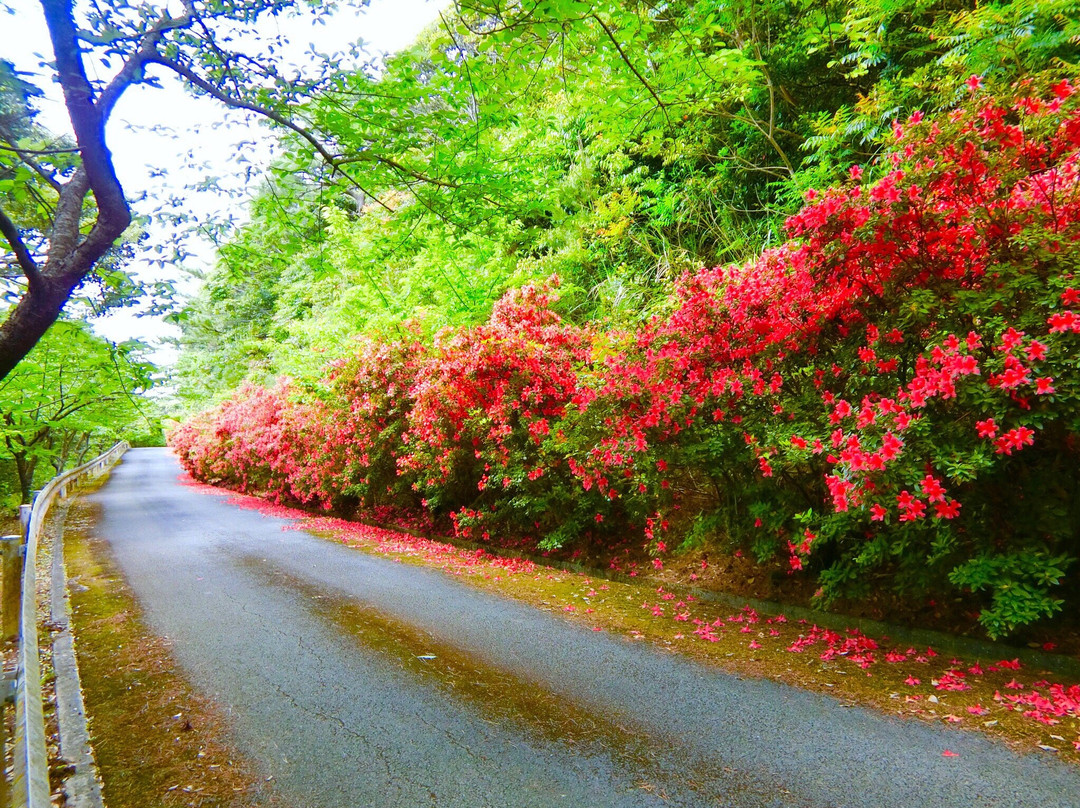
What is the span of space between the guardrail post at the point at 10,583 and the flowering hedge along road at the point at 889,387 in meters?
4.49

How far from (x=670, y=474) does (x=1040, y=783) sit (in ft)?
10.3

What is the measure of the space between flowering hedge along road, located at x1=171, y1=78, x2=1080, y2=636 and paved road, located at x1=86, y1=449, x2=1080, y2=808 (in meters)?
1.19

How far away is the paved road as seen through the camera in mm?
2633

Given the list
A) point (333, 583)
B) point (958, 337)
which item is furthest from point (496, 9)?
point (333, 583)

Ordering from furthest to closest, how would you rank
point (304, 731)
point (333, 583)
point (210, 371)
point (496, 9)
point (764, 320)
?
1. point (210, 371)
2. point (333, 583)
3. point (764, 320)
4. point (304, 731)
5. point (496, 9)

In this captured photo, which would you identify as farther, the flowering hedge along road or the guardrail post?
the guardrail post

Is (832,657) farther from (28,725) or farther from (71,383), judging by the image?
(71,383)

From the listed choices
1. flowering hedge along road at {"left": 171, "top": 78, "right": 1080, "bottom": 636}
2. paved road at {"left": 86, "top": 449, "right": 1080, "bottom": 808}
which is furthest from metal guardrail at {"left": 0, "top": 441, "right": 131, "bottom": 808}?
flowering hedge along road at {"left": 171, "top": 78, "right": 1080, "bottom": 636}

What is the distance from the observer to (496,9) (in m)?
2.90

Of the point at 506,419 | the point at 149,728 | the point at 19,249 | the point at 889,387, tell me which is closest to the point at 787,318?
the point at 889,387

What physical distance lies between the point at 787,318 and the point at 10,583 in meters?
5.96

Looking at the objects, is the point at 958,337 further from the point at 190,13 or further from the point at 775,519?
the point at 190,13

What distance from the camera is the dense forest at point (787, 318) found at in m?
3.28

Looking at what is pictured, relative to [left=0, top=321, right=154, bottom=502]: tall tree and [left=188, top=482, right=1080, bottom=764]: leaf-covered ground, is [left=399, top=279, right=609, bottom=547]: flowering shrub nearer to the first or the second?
[left=188, top=482, right=1080, bottom=764]: leaf-covered ground
